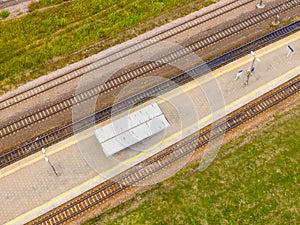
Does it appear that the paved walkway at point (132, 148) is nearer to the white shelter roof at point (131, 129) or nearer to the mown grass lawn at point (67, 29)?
the white shelter roof at point (131, 129)

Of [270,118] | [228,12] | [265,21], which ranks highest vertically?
[228,12]

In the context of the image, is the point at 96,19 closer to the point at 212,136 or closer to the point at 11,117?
the point at 11,117

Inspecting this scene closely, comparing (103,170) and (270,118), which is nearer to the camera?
(103,170)

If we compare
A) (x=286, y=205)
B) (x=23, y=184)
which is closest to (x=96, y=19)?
(x=23, y=184)

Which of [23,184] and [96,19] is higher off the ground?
[96,19]

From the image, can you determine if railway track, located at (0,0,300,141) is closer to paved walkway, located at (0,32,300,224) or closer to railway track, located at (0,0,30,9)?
paved walkway, located at (0,32,300,224)

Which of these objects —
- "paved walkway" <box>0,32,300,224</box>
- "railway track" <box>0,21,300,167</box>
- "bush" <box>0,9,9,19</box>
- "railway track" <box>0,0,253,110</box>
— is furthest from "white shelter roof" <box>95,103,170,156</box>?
"bush" <box>0,9,9,19</box>

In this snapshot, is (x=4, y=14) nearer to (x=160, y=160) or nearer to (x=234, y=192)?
(x=160, y=160)
